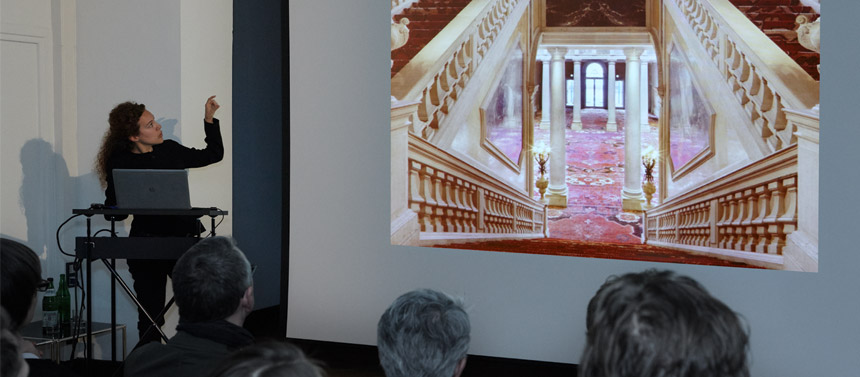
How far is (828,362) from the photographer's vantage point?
3.48 meters

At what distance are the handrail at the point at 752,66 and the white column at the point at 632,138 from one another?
31cm

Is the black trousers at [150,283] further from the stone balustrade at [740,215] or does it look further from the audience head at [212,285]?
the stone balustrade at [740,215]

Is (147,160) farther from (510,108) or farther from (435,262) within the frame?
(510,108)

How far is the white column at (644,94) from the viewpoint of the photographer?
3898 millimetres

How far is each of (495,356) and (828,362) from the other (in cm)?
156

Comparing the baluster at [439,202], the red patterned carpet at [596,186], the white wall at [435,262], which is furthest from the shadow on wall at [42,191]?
the red patterned carpet at [596,186]

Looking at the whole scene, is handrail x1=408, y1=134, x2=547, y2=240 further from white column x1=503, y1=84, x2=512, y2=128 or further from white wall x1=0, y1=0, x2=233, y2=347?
white wall x1=0, y1=0, x2=233, y2=347

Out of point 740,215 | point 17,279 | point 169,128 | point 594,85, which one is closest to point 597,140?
point 594,85

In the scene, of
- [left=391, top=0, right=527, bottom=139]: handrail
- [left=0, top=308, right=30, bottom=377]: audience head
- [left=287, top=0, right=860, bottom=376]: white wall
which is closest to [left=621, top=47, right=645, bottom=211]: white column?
[left=287, top=0, right=860, bottom=376]: white wall

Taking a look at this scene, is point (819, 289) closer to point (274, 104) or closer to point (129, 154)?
point (129, 154)

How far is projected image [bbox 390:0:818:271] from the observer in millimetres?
3592

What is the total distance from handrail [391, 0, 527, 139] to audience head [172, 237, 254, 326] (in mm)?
2287

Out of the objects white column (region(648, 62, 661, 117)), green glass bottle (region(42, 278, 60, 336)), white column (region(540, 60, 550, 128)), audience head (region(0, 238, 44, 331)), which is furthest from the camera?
green glass bottle (region(42, 278, 60, 336))

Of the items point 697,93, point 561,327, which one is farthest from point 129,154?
Result: point 697,93
